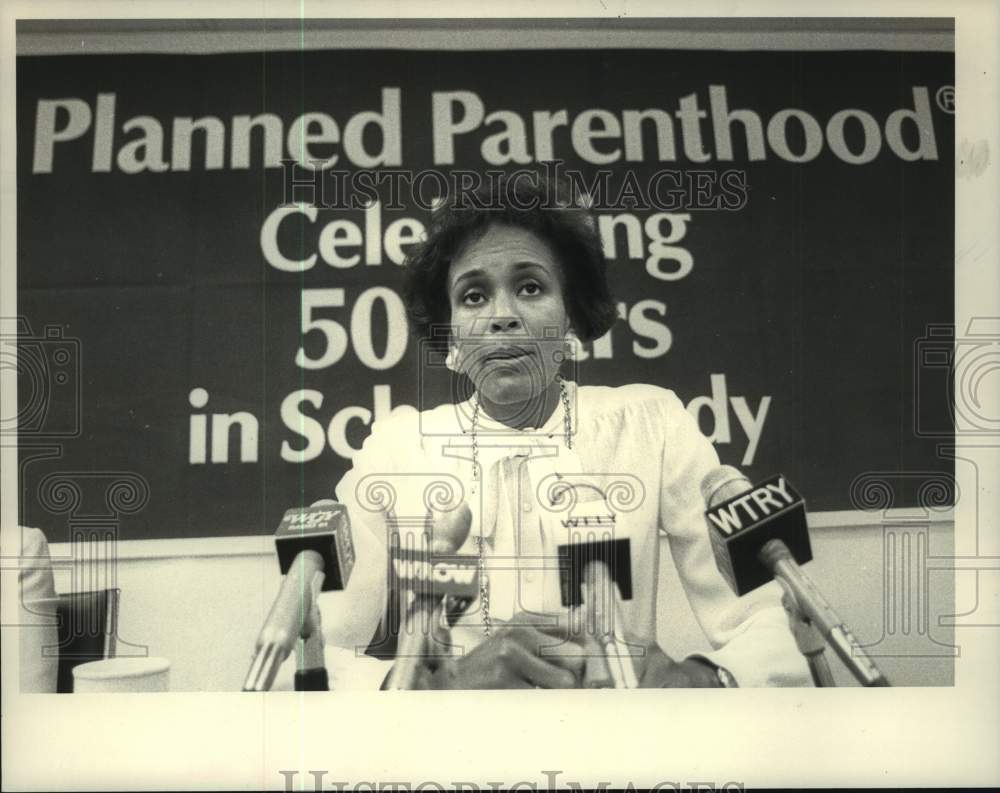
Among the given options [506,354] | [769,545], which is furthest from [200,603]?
[769,545]

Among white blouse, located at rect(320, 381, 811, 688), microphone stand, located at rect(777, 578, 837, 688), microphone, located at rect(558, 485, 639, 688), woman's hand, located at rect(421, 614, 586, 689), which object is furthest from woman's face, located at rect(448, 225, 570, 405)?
microphone stand, located at rect(777, 578, 837, 688)

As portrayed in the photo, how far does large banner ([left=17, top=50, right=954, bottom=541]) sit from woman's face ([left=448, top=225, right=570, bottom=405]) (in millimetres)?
148

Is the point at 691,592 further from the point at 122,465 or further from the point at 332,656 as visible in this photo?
the point at 122,465

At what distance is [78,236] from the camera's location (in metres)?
4.46

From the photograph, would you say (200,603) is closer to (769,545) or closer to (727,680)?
(727,680)

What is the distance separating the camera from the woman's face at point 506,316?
443cm

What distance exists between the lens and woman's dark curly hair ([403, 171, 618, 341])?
175 inches

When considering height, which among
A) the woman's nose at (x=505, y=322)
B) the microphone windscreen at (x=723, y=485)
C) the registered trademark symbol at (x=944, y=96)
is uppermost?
the registered trademark symbol at (x=944, y=96)

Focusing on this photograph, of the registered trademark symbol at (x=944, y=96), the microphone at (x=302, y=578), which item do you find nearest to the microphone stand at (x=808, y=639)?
the microphone at (x=302, y=578)

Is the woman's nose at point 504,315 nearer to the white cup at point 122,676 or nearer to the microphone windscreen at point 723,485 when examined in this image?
the microphone windscreen at point 723,485

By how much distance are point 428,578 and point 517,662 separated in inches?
15.8

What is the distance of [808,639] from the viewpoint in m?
4.47

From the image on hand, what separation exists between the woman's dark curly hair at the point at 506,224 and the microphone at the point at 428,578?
2.09ft

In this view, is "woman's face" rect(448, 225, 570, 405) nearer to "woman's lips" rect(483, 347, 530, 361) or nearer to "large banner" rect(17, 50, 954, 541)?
"woman's lips" rect(483, 347, 530, 361)
